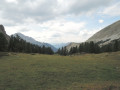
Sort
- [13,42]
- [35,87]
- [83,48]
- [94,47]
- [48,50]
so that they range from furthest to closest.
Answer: [48,50] → [83,48] → [94,47] → [13,42] → [35,87]

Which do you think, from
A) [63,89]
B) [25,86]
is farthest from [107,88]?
[25,86]

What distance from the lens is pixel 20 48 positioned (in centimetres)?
10031

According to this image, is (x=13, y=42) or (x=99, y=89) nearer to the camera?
(x=99, y=89)

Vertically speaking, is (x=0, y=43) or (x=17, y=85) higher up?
(x=0, y=43)

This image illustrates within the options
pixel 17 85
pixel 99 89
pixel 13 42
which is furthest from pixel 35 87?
pixel 13 42

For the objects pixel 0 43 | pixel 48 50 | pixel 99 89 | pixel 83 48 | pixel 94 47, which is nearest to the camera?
pixel 99 89

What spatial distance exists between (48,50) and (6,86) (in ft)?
434

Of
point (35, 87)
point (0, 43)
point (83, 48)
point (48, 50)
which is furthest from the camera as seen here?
point (48, 50)

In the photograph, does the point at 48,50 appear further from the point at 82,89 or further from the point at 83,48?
the point at 82,89

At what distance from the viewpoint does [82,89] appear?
52.5 ft

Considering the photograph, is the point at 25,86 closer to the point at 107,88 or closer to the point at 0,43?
the point at 107,88

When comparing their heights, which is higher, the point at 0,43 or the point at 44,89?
the point at 0,43

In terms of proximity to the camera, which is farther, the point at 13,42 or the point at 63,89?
the point at 13,42

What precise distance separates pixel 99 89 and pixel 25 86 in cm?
977
